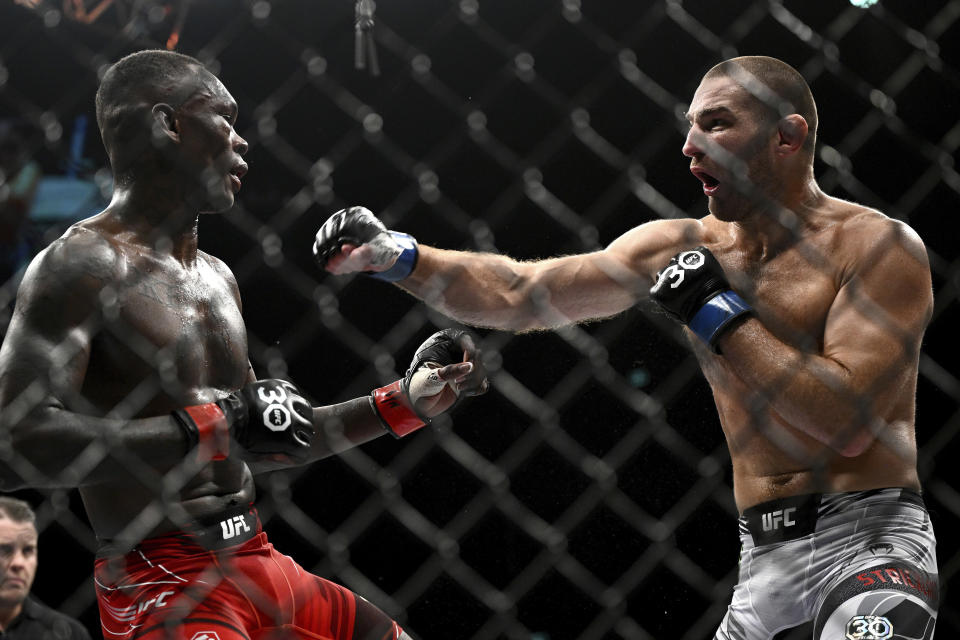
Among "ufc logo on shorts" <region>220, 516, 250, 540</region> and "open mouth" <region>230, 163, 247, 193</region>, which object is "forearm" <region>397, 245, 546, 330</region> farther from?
"ufc logo on shorts" <region>220, 516, 250, 540</region>

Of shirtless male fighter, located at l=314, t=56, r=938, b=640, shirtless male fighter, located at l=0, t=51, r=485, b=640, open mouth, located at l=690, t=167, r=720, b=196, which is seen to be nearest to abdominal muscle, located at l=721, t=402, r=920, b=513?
shirtless male fighter, located at l=314, t=56, r=938, b=640

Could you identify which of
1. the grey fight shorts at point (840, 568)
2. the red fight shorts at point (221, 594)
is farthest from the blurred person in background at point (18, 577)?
the grey fight shorts at point (840, 568)

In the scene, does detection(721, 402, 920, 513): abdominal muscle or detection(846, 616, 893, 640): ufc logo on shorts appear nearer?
detection(846, 616, 893, 640): ufc logo on shorts

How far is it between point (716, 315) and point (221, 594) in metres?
1.03

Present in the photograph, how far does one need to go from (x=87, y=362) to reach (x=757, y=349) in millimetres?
1162

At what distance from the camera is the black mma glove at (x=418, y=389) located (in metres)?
2.16

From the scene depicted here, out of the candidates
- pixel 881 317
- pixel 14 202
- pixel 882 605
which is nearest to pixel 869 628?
pixel 882 605

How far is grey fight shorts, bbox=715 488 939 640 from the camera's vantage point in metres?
1.75

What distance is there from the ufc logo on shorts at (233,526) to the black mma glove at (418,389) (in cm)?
40

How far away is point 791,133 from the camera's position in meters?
2.13

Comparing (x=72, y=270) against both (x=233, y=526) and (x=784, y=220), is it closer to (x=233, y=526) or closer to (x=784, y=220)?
(x=233, y=526)

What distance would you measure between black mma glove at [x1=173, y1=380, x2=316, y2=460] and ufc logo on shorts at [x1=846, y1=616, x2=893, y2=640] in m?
1.01

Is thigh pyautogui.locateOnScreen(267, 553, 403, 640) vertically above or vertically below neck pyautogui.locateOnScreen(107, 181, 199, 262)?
below

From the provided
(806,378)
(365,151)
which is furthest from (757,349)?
(365,151)
